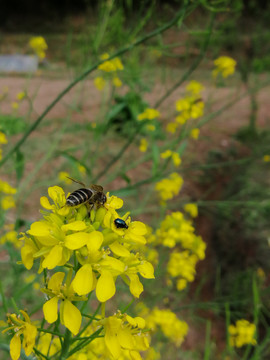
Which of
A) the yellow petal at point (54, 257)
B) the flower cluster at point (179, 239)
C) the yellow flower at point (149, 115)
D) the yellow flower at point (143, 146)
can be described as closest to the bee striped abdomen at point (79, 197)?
the yellow petal at point (54, 257)

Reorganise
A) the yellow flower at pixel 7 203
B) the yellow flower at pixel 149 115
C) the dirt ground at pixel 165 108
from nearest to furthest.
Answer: the yellow flower at pixel 149 115 → the yellow flower at pixel 7 203 → the dirt ground at pixel 165 108

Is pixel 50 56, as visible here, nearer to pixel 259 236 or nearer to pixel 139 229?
pixel 259 236

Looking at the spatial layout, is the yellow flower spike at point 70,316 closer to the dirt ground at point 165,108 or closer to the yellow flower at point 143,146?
the yellow flower at point 143,146

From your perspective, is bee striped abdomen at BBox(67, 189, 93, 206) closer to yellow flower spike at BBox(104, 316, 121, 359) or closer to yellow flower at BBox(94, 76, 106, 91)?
yellow flower spike at BBox(104, 316, 121, 359)

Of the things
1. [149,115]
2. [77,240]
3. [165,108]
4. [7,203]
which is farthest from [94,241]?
[165,108]

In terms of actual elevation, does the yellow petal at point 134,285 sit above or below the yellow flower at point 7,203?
above

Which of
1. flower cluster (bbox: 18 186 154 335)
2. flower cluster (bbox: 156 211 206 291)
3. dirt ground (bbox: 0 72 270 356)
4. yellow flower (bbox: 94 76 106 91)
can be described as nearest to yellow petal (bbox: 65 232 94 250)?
flower cluster (bbox: 18 186 154 335)
